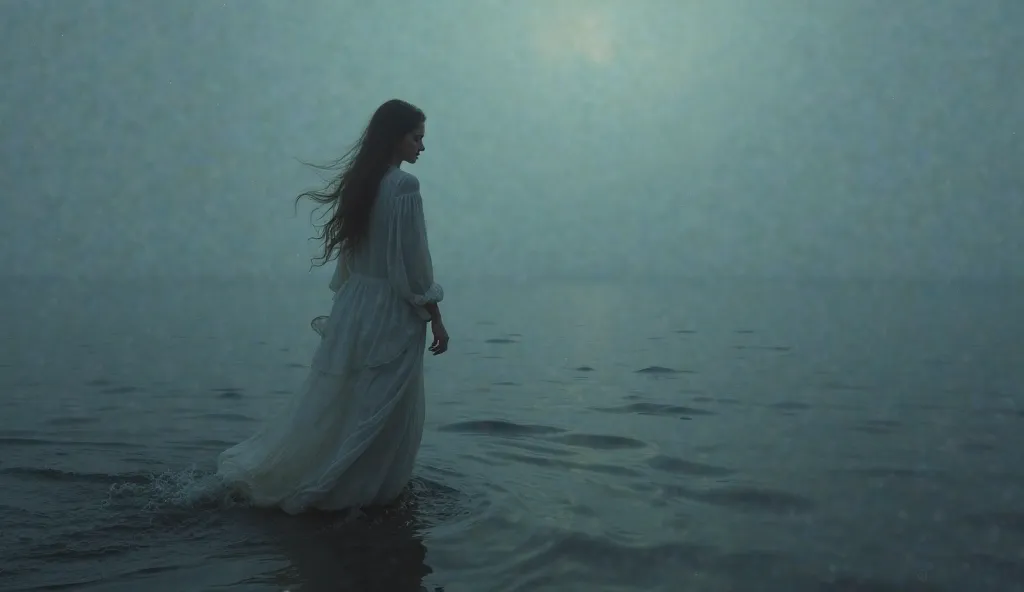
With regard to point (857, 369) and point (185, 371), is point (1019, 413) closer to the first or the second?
point (857, 369)

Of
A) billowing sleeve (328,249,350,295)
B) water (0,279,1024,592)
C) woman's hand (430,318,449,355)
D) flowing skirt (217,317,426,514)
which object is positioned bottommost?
water (0,279,1024,592)

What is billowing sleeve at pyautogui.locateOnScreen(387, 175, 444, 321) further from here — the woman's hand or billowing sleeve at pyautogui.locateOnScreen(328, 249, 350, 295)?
billowing sleeve at pyautogui.locateOnScreen(328, 249, 350, 295)

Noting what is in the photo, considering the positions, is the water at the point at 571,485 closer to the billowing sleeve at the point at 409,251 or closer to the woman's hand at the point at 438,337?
the woman's hand at the point at 438,337

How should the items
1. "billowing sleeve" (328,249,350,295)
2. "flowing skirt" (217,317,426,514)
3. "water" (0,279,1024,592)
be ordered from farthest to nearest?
"billowing sleeve" (328,249,350,295) → "flowing skirt" (217,317,426,514) → "water" (0,279,1024,592)

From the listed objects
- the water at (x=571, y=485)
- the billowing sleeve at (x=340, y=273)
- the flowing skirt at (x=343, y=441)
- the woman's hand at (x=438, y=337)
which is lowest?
the water at (x=571, y=485)

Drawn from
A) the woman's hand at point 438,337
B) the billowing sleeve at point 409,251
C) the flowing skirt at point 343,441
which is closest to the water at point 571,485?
the flowing skirt at point 343,441

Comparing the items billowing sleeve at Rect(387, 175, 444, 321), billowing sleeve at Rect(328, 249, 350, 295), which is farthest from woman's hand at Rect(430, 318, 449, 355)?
billowing sleeve at Rect(328, 249, 350, 295)

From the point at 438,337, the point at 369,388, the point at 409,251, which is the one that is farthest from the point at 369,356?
the point at 409,251

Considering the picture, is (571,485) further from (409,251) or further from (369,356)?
(409,251)

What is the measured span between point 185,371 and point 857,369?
10.4m

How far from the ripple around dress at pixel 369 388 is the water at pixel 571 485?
7.4 inches

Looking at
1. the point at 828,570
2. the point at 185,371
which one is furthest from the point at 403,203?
the point at 185,371

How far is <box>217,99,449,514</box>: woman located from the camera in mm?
4453

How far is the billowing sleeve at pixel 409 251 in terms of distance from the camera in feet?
14.6
